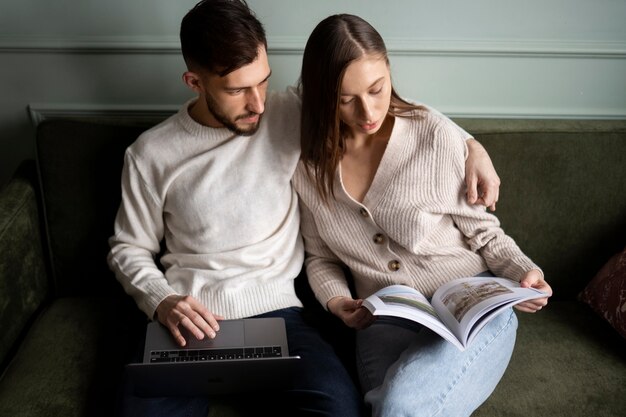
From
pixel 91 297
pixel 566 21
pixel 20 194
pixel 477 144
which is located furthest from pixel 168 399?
pixel 566 21

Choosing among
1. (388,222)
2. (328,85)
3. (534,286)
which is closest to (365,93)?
(328,85)

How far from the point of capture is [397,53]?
5.80 ft

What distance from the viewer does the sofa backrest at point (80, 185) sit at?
165 cm

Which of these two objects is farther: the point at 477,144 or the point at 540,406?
the point at 477,144

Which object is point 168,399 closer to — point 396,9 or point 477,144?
point 477,144

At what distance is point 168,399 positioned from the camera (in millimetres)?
1325

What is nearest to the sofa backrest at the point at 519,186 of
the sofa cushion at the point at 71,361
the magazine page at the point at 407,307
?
the sofa cushion at the point at 71,361

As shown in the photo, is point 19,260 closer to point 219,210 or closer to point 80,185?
point 80,185

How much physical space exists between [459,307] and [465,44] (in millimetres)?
835

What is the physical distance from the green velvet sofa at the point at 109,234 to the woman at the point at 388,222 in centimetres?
18

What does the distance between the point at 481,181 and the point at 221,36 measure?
2.24ft

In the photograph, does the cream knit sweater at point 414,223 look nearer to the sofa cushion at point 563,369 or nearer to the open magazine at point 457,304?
the open magazine at point 457,304

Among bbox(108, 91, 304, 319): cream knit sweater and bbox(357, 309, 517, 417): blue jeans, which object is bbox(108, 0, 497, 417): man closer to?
bbox(108, 91, 304, 319): cream knit sweater

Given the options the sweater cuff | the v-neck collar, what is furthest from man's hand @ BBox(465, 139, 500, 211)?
the sweater cuff
